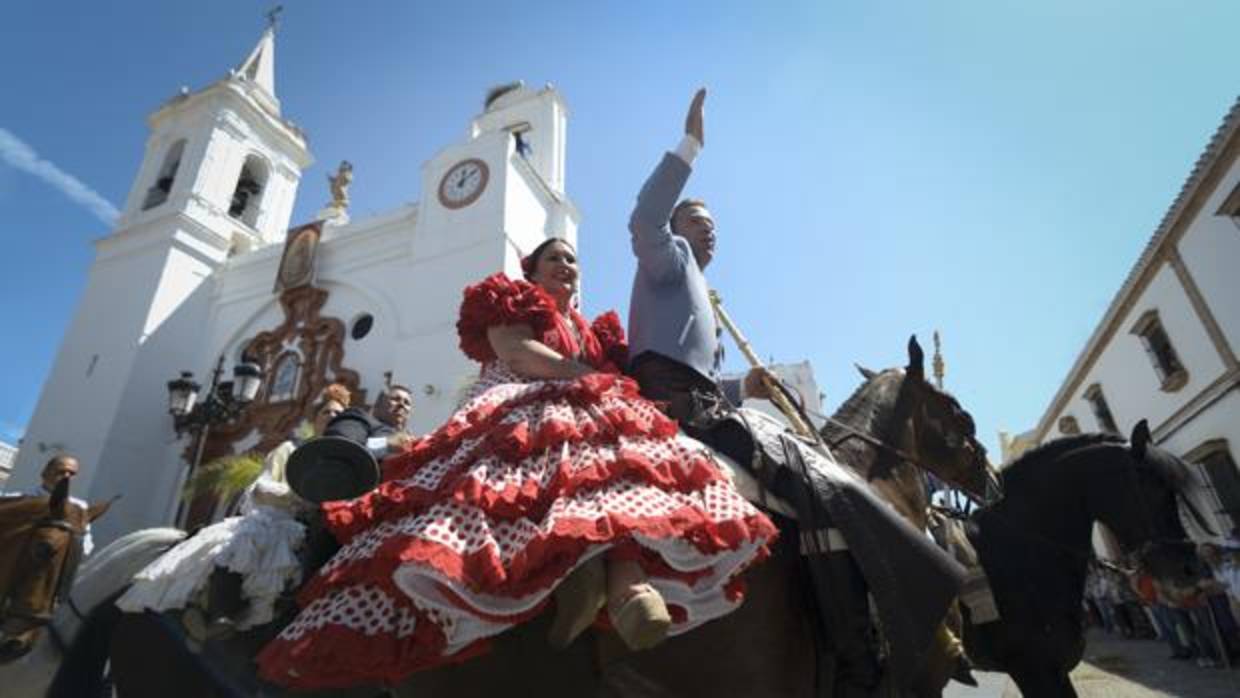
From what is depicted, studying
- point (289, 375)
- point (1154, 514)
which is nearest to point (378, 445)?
point (1154, 514)

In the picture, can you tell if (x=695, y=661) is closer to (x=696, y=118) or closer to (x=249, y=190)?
(x=696, y=118)

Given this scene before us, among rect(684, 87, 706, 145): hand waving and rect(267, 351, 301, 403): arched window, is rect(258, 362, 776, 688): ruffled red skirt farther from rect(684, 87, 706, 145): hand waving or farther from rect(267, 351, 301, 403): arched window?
rect(267, 351, 301, 403): arched window

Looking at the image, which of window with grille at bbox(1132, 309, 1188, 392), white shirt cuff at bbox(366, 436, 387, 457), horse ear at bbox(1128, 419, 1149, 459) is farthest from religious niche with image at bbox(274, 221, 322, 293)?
window with grille at bbox(1132, 309, 1188, 392)

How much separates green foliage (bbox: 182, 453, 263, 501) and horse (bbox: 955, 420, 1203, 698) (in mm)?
7649

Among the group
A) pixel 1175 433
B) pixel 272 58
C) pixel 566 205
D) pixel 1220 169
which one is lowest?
pixel 1175 433

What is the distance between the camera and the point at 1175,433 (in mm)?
13719

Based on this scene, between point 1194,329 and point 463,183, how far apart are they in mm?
16920

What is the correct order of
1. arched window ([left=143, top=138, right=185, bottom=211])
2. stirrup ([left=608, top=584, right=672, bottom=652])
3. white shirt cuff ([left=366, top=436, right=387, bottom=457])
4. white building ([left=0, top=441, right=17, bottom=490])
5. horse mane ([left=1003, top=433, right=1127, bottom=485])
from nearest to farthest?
stirrup ([left=608, top=584, right=672, bottom=652]) < white shirt cuff ([left=366, top=436, right=387, bottom=457]) < horse mane ([left=1003, top=433, right=1127, bottom=485]) < arched window ([left=143, top=138, right=185, bottom=211]) < white building ([left=0, top=441, right=17, bottom=490])

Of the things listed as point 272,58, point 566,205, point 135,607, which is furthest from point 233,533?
point 272,58

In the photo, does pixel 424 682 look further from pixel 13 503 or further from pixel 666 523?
pixel 13 503

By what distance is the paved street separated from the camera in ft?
22.2

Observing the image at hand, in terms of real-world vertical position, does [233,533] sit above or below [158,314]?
below

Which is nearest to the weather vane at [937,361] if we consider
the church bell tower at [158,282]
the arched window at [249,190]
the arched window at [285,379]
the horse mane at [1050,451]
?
the horse mane at [1050,451]

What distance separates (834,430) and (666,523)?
6.00ft
